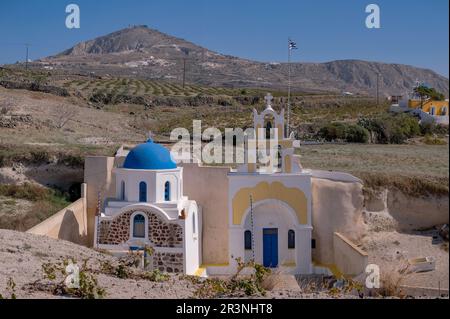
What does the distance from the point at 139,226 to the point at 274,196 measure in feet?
13.8

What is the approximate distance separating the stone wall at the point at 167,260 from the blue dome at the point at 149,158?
2.43 meters

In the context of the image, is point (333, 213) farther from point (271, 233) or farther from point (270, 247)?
point (270, 247)

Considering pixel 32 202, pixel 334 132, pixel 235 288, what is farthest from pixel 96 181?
pixel 334 132

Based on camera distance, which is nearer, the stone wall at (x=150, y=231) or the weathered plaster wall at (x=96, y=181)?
the stone wall at (x=150, y=231)

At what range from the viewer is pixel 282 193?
1667cm

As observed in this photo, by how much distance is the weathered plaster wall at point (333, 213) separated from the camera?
1698cm

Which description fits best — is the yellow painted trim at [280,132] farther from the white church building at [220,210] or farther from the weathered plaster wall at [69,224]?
the weathered plaster wall at [69,224]

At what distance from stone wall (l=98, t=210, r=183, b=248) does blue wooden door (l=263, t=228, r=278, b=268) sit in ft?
10.3

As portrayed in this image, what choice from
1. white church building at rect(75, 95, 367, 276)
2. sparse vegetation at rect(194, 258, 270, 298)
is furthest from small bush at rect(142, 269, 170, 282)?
white church building at rect(75, 95, 367, 276)

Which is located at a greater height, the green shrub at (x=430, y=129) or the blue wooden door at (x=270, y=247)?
the green shrub at (x=430, y=129)

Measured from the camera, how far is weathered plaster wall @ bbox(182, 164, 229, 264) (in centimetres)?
1714

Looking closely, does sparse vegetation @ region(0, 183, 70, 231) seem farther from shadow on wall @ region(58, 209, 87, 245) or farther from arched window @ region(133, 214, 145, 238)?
arched window @ region(133, 214, 145, 238)

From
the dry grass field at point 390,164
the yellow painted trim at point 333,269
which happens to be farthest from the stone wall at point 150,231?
the dry grass field at point 390,164
